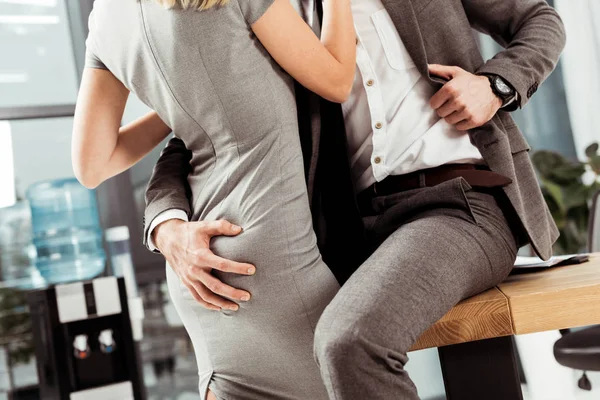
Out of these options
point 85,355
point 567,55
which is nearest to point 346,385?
point 85,355

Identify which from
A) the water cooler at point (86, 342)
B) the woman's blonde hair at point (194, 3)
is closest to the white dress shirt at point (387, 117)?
the woman's blonde hair at point (194, 3)

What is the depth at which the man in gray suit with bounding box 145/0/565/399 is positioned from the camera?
1.11 m

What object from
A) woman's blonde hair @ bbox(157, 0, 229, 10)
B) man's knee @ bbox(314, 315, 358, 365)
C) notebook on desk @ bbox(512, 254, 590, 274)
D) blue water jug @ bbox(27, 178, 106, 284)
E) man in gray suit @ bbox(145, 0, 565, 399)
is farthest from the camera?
blue water jug @ bbox(27, 178, 106, 284)

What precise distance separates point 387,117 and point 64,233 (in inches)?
116

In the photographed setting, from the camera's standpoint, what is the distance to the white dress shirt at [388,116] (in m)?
1.23

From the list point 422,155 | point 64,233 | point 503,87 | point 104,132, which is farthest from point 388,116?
point 64,233

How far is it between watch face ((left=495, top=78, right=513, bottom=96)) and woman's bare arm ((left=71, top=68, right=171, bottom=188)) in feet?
2.28

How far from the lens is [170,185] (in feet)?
4.15

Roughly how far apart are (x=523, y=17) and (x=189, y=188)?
808mm

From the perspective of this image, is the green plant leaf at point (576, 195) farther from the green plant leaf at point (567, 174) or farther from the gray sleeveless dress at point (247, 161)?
the gray sleeveless dress at point (247, 161)

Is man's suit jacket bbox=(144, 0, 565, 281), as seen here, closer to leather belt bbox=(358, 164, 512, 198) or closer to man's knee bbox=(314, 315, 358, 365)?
leather belt bbox=(358, 164, 512, 198)

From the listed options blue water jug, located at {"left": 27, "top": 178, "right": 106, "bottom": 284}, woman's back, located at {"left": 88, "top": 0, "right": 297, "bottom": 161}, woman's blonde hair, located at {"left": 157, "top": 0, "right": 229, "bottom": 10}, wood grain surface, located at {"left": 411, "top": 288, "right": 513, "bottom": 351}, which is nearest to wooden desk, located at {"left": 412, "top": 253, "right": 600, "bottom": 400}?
wood grain surface, located at {"left": 411, "top": 288, "right": 513, "bottom": 351}

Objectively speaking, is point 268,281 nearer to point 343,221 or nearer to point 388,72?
point 343,221

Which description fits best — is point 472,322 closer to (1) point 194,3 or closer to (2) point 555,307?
(2) point 555,307
